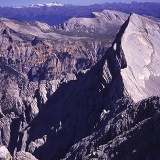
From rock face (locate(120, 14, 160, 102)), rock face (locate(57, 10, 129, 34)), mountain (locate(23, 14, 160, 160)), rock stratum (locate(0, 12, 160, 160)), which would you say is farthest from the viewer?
rock face (locate(57, 10, 129, 34))

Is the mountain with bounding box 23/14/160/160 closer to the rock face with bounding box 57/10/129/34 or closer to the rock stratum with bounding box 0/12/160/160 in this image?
the rock stratum with bounding box 0/12/160/160

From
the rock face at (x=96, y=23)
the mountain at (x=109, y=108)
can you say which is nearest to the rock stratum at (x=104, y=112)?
the mountain at (x=109, y=108)

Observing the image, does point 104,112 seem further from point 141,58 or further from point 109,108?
point 141,58

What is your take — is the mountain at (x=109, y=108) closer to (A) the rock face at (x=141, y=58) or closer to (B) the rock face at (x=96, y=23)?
(A) the rock face at (x=141, y=58)

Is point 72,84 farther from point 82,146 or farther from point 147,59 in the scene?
point 82,146

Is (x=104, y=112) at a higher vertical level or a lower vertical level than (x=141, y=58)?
lower

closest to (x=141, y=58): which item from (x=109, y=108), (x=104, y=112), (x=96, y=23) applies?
(x=109, y=108)

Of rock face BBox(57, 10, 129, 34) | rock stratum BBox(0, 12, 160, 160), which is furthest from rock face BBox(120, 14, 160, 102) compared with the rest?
rock face BBox(57, 10, 129, 34)

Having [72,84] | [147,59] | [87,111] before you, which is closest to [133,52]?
[147,59]
